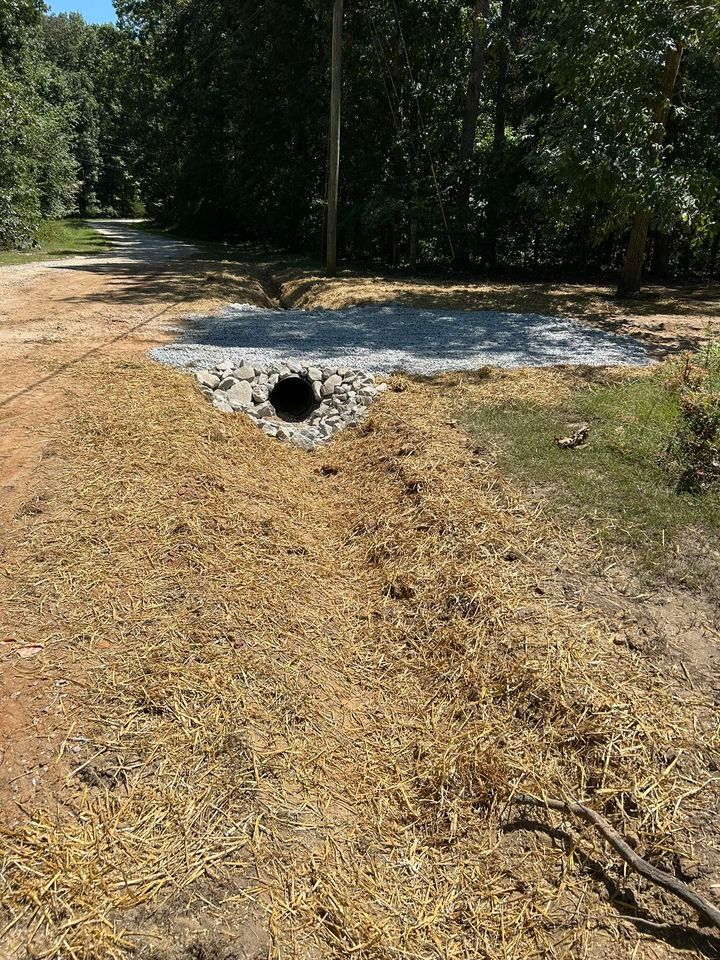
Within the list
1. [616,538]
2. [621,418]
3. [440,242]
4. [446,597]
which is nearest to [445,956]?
[446,597]

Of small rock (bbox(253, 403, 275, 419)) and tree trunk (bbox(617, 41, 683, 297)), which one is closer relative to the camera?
small rock (bbox(253, 403, 275, 419))

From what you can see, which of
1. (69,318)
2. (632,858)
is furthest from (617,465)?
(69,318)

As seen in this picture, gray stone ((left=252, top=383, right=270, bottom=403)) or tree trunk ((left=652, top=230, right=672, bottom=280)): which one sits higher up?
tree trunk ((left=652, top=230, right=672, bottom=280))

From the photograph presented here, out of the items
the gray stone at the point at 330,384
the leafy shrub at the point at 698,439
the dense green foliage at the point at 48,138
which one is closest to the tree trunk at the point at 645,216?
the leafy shrub at the point at 698,439

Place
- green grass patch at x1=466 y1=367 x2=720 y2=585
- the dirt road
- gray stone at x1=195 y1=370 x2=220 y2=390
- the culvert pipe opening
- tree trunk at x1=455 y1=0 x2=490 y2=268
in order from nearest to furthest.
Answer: green grass patch at x1=466 y1=367 x2=720 y2=585, the dirt road, gray stone at x1=195 y1=370 x2=220 y2=390, the culvert pipe opening, tree trunk at x1=455 y1=0 x2=490 y2=268

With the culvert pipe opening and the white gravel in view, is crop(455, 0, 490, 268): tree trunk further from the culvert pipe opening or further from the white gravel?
the culvert pipe opening

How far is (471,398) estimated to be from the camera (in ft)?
20.6

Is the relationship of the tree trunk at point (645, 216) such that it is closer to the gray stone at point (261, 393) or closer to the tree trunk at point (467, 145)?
the tree trunk at point (467, 145)

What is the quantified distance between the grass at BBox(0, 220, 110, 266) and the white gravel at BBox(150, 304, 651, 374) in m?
9.63

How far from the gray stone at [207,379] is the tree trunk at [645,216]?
22.8 ft

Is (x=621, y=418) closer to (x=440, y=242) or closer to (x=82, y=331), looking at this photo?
(x=82, y=331)

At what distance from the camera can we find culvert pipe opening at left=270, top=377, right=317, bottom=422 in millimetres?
6859

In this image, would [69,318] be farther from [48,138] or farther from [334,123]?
[48,138]

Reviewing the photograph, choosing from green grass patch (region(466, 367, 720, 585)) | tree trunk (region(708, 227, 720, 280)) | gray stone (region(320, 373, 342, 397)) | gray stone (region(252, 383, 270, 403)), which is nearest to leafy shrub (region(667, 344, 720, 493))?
green grass patch (region(466, 367, 720, 585))
